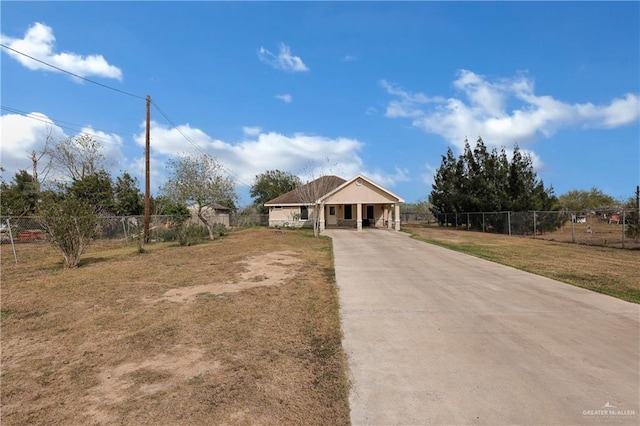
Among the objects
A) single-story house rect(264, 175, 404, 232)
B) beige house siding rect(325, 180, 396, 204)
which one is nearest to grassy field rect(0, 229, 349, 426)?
single-story house rect(264, 175, 404, 232)

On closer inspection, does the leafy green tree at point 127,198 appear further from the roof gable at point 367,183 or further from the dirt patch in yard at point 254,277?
the dirt patch in yard at point 254,277

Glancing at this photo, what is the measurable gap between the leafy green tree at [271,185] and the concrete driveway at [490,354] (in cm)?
5348

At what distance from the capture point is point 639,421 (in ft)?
8.93

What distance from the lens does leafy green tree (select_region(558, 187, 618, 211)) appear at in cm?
4680

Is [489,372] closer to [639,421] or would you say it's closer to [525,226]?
[639,421]

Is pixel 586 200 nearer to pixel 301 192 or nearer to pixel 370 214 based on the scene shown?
pixel 370 214

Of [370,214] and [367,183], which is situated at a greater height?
[367,183]

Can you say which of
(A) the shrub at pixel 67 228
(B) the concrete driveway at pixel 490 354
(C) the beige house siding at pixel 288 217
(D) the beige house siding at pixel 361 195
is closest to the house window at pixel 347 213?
(C) the beige house siding at pixel 288 217

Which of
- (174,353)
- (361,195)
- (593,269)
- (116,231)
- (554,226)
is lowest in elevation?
(174,353)

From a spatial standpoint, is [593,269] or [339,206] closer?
[593,269]

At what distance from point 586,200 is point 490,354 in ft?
189

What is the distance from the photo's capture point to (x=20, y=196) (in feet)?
91.4

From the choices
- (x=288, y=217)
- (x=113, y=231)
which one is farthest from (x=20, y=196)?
(x=288, y=217)

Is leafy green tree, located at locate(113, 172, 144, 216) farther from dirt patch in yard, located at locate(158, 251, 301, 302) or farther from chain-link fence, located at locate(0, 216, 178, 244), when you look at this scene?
dirt patch in yard, located at locate(158, 251, 301, 302)
